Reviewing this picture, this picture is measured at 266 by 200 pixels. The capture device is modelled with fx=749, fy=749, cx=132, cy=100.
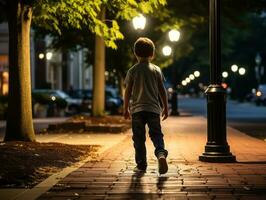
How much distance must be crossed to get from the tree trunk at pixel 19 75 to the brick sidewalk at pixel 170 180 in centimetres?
226

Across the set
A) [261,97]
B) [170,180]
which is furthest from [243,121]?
[261,97]

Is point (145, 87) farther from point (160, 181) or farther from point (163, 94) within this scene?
point (160, 181)

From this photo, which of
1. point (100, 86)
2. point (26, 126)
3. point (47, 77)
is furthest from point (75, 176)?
point (47, 77)

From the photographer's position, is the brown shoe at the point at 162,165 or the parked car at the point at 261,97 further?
the parked car at the point at 261,97

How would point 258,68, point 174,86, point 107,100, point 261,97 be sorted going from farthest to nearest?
point 258,68 → point 261,97 → point 107,100 → point 174,86

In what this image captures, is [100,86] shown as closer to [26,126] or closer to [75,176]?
[26,126]

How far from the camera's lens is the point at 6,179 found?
9.48 m

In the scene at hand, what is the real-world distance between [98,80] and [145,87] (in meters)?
16.6

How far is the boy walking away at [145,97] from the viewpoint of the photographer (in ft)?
33.3

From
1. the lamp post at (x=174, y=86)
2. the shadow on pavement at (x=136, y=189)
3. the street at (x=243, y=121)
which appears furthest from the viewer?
the lamp post at (x=174, y=86)

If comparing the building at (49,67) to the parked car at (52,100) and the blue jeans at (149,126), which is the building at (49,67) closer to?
the parked car at (52,100)

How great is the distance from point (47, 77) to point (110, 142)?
A: 44232mm

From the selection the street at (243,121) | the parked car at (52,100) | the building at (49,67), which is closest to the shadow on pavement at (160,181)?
the street at (243,121)

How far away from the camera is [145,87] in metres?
10.2
